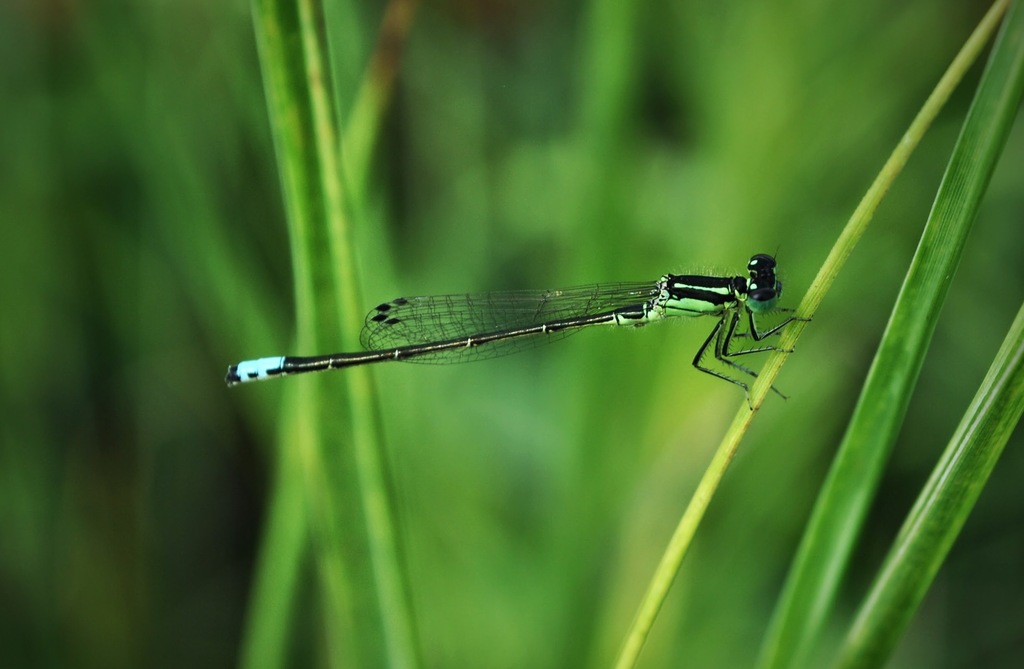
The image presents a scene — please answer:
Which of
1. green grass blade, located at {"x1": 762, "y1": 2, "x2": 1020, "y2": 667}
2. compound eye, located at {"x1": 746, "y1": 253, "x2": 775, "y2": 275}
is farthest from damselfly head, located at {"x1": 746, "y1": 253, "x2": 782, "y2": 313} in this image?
green grass blade, located at {"x1": 762, "y1": 2, "x2": 1020, "y2": 667}

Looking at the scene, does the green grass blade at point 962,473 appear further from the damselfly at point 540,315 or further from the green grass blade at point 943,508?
the damselfly at point 540,315

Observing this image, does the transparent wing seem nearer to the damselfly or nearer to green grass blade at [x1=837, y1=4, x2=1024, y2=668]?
the damselfly

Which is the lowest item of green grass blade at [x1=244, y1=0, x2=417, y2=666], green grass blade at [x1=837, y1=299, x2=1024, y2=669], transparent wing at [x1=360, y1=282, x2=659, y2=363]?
green grass blade at [x1=837, y1=299, x2=1024, y2=669]

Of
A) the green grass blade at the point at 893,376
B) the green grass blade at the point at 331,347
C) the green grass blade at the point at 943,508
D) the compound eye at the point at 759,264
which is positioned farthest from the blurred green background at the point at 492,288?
the green grass blade at the point at 943,508

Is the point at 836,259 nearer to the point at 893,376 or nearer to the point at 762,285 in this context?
the point at 893,376

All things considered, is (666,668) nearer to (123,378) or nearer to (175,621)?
(175,621)

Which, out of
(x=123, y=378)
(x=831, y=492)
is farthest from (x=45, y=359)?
(x=831, y=492)

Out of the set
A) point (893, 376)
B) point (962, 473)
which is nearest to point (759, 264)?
point (893, 376)
